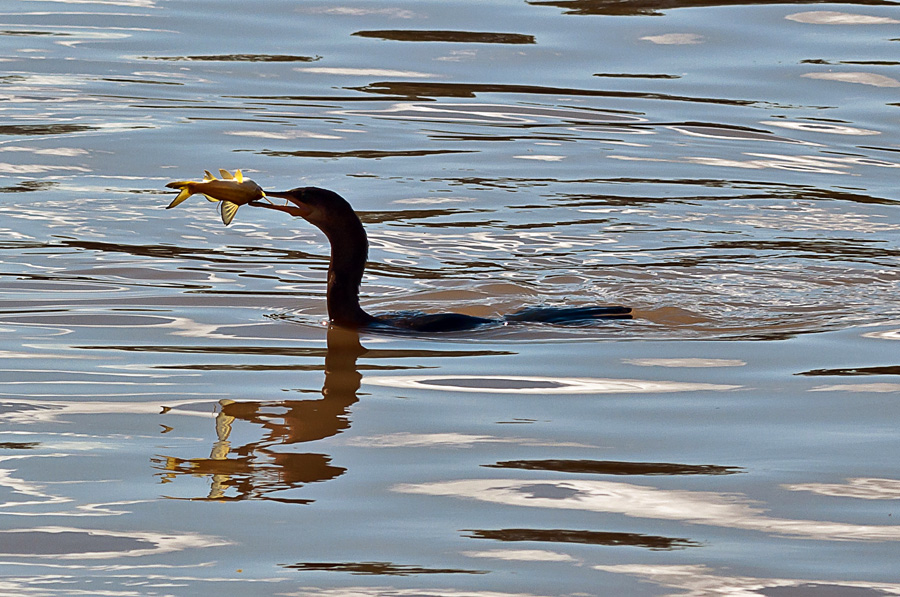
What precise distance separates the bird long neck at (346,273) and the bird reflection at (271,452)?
114 cm

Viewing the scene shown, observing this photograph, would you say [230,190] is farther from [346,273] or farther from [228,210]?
[346,273]

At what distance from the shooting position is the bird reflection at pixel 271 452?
203 inches

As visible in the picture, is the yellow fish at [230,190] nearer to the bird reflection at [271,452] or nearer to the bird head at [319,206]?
the bird head at [319,206]

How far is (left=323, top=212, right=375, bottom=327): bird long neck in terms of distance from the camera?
7934 millimetres

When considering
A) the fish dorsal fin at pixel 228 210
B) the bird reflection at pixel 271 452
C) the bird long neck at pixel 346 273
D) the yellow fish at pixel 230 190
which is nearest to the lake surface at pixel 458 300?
the bird reflection at pixel 271 452

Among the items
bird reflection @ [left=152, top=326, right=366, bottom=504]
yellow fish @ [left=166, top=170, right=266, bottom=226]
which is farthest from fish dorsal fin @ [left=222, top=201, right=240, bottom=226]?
bird reflection @ [left=152, top=326, right=366, bottom=504]

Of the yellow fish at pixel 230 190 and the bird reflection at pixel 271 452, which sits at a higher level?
the yellow fish at pixel 230 190

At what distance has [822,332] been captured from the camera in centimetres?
792

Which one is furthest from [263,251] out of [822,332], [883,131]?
[883,131]

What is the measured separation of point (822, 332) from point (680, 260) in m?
2.26

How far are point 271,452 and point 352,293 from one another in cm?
251

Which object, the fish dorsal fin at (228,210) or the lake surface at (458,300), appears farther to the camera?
the fish dorsal fin at (228,210)

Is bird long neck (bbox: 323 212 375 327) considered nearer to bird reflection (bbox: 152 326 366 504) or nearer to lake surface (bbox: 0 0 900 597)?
lake surface (bbox: 0 0 900 597)

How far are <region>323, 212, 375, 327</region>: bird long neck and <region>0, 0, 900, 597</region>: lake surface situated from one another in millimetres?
140
